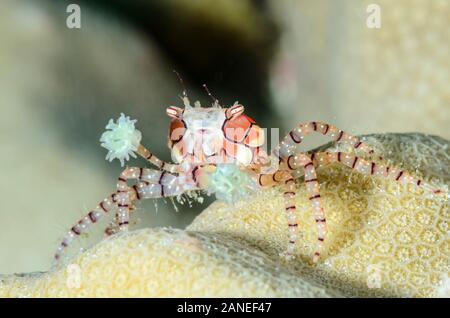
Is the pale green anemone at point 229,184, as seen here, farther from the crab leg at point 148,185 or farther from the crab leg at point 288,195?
the crab leg at point 148,185

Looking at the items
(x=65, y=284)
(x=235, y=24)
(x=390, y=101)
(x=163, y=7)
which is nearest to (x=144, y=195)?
(x=65, y=284)

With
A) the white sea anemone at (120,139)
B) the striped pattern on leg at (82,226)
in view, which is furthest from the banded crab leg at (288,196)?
the striped pattern on leg at (82,226)

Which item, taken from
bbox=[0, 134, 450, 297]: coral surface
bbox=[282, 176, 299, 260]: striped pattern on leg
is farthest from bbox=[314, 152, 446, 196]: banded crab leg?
bbox=[282, 176, 299, 260]: striped pattern on leg

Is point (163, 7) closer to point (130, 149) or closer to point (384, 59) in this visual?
point (384, 59)

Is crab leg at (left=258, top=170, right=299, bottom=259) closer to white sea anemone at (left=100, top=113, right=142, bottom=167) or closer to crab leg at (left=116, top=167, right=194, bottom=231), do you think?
crab leg at (left=116, top=167, right=194, bottom=231)

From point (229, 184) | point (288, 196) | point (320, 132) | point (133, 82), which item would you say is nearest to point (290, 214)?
point (288, 196)
